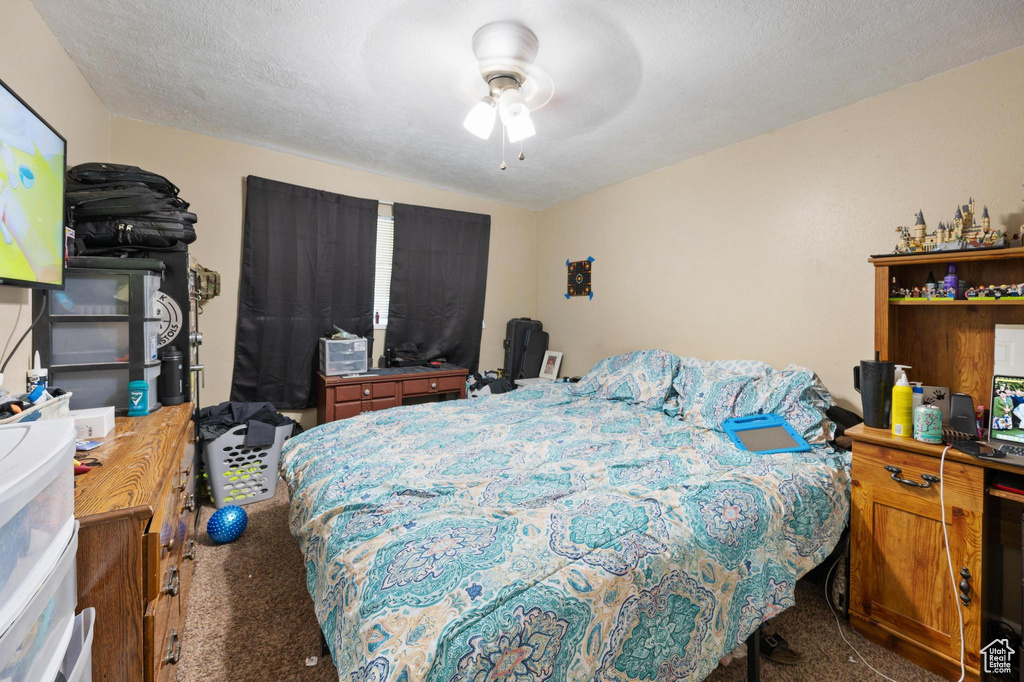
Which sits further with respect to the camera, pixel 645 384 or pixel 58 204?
pixel 645 384

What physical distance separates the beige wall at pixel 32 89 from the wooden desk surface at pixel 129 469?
17.8 inches

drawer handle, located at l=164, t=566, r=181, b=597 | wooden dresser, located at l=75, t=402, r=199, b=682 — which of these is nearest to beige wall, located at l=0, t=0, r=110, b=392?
wooden dresser, located at l=75, t=402, r=199, b=682

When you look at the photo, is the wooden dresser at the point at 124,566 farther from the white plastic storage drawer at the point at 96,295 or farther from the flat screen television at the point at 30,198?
the white plastic storage drawer at the point at 96,295

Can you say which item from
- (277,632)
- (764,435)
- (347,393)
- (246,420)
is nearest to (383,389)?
(347,393)

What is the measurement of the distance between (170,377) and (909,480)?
3.19m

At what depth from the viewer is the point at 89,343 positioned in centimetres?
181

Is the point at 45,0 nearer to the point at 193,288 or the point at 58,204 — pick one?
the point at 58,204

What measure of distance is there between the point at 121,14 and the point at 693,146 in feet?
9.95

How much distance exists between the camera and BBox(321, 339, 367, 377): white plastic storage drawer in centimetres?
324

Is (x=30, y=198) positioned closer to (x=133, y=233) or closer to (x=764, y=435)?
(x=133, y=233)

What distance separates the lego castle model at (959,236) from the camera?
1683 mm

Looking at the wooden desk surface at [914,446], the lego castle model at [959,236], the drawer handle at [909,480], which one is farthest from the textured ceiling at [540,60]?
the drawer handle at [909,480]

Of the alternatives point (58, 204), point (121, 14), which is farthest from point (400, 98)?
point (58, 204)

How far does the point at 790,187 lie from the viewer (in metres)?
2.57
